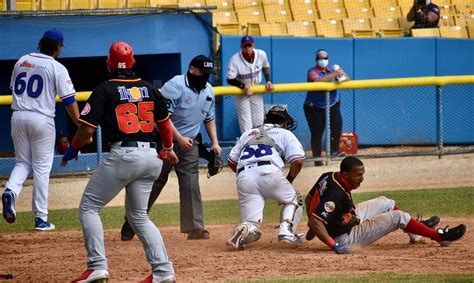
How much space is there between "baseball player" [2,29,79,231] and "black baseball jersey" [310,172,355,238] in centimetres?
292

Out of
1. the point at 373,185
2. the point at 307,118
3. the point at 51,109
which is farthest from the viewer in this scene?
the point at 307,118

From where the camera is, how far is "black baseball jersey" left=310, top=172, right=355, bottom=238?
375 inches

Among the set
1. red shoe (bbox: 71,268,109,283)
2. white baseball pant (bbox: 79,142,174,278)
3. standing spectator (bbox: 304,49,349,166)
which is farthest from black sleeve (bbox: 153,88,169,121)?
standing spectator (bbox: 304,49,349,166)

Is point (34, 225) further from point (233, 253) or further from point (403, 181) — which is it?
point (403, 181)

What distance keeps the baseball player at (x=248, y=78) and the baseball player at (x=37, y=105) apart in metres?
5.25

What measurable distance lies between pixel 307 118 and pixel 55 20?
4.24m

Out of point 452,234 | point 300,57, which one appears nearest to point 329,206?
point 452,234

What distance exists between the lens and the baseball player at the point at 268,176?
33.6 feet

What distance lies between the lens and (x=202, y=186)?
52.0 feet

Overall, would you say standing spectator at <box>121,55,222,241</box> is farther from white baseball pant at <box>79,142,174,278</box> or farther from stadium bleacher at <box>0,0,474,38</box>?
stadium bleacher at <box>0,0,474,38</box>

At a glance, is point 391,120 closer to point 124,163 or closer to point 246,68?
point 246,68

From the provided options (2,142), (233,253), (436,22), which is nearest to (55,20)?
(2,142)

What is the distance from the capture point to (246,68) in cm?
1675

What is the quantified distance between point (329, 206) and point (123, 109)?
7.41 feet
